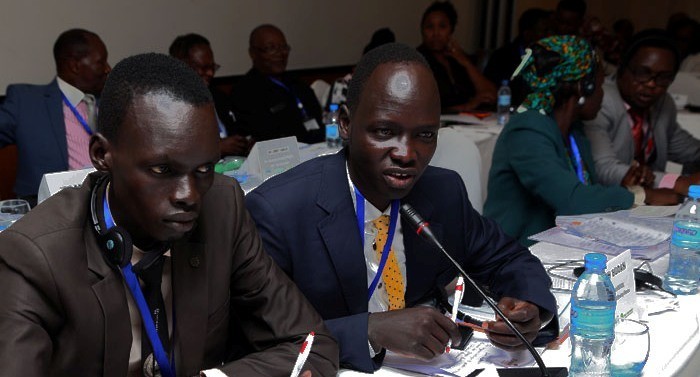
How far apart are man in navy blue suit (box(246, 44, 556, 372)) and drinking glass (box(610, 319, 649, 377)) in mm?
Answer: 178

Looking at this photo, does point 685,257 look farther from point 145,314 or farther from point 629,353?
point 145,314

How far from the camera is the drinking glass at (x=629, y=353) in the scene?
1.53m

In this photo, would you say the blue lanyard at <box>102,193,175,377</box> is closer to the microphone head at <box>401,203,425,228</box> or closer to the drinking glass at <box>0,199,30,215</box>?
the microphone head at <box>401,203,425,228</box>

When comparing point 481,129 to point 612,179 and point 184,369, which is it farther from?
point 184,369

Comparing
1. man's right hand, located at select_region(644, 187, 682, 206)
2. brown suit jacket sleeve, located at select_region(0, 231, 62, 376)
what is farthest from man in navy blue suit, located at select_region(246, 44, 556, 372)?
man's right hand, located at select_region(644, 187, 682, 206)

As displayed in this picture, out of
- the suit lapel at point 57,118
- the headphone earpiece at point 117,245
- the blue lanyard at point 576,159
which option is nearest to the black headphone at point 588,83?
the blue lanyard at point 576,159

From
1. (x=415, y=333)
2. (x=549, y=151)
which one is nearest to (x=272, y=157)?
(x=549, y=151)

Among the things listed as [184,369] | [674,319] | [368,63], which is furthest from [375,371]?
[674,319]

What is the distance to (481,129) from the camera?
5.12 metres

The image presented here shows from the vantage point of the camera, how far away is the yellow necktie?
1750 millimetres

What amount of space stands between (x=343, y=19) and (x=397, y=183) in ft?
18.1

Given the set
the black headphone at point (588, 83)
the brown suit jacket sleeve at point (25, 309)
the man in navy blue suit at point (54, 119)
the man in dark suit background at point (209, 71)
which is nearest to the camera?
the brown suit jacket sleeve at point (25, 309)

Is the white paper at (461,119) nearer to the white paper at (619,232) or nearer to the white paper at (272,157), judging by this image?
the white paper at (272,157)

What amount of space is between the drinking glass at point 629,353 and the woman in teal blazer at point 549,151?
1102 mm
